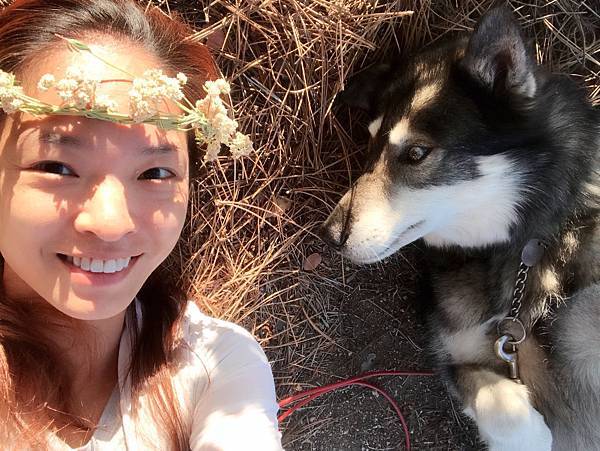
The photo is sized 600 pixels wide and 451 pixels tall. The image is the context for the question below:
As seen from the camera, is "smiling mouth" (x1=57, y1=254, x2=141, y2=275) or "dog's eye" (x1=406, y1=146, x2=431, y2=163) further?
"dog's eye" (x1=406, y1=146, x2=431, y2=163)

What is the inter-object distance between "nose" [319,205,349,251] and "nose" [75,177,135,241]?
0.85m

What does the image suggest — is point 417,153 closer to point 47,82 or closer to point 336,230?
point 336,230

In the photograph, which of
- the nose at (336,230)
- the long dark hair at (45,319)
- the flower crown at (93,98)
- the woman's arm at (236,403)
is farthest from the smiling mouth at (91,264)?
the nose at (336,230)

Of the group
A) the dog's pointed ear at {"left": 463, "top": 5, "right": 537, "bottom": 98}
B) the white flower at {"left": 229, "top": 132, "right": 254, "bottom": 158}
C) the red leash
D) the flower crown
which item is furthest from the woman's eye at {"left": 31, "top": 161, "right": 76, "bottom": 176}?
the red leash

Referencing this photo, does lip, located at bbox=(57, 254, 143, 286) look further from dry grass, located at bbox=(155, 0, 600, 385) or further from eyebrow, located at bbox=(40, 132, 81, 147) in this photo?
dry grass, located at bbox=(155, 0, 600, 385)

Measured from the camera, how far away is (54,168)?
1.42 meters

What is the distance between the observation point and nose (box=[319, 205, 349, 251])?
2.01 m

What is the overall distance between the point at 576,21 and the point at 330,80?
1139mm

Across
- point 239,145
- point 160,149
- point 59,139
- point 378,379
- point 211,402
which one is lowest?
point 378,379

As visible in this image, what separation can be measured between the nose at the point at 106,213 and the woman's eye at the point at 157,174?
0.12 m

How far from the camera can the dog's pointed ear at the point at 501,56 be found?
1.69 m

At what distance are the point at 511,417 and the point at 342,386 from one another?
0.79m

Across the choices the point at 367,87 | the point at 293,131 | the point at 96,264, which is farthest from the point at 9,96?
the point at 367,87

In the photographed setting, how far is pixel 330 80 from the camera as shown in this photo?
228 cm
